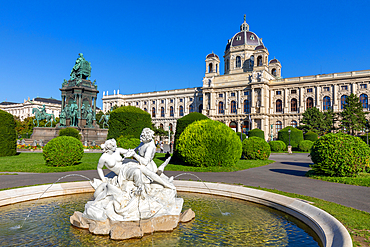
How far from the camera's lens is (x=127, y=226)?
13.8ft

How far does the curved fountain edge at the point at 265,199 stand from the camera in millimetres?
3823

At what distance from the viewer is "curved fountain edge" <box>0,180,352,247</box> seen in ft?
12.5

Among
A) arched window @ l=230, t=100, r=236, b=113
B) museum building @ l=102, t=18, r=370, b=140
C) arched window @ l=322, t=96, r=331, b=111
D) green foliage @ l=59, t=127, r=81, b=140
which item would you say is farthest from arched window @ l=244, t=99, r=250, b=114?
green foliage @ l=59, t=127, r=81, b=140

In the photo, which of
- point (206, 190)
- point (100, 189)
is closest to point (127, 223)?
point (100, 189)

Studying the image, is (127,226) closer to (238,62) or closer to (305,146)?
(305,146)

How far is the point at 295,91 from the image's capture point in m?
53.9

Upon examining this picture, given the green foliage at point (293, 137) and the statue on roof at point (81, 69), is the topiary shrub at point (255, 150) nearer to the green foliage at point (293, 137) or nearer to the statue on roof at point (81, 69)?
the statue on roof at point (81, 69)

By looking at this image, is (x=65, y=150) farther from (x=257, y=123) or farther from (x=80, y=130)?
(x=257, y=123)

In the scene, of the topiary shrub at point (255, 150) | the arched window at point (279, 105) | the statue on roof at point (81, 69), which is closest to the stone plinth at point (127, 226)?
the topiary shrub at point (255, 150)

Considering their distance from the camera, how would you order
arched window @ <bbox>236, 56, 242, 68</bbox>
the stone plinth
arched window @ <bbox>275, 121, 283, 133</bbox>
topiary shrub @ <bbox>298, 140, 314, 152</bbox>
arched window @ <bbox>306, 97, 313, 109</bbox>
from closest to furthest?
the stone plinth, topiary shrub @ <bbox>298, 140, 314, 152</bbox>, arched window @ <bbox>306, 97, 313, 109</bbox>, arched window @ <bbox>275, 121, 283, 133</bbox>, arched window @ <bbox>236, 56, 242, 68</bbox>

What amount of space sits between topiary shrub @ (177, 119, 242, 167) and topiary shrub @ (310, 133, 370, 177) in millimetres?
4153

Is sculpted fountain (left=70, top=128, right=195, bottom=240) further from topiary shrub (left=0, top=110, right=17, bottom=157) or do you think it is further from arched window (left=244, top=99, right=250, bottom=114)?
arched window (left=244, top=99, right=250, bottom=114)

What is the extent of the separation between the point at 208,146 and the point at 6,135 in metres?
14.0

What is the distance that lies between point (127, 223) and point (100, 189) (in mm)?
958
